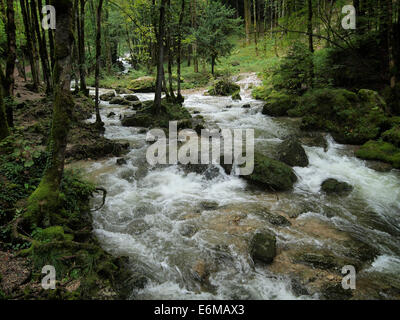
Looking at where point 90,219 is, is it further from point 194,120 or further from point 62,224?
point 194,120

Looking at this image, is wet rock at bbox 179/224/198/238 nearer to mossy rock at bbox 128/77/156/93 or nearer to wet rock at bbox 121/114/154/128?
wet rock at bbox 121/114/154/128

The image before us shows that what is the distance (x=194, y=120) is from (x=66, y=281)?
12.5 meters

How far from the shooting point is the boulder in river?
7586 mm

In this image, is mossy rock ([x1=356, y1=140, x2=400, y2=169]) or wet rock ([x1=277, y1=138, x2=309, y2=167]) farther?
wet rock ([x1=277, y1=138, x2=309, y2=167])

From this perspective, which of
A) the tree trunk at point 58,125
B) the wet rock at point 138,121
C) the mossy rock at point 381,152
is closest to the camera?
the tree trunk at point 58,125

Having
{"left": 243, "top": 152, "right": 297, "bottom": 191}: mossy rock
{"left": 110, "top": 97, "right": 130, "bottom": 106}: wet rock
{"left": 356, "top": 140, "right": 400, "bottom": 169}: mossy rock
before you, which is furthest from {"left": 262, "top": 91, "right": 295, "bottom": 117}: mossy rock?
{"left": 110, "top": 97, "right": 130, "bottom": 106}: wet rock

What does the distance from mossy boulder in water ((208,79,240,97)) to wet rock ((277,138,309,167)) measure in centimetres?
1489

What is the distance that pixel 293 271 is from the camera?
177 inches

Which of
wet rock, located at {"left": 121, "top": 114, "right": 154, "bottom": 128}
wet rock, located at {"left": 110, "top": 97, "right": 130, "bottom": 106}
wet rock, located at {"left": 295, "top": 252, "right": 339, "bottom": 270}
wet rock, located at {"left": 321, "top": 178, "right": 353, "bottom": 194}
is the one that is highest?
wet rock, located at {"left": 110, "top": 97, "right": 130, "bottom": 106}

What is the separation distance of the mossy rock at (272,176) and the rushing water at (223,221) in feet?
0.91

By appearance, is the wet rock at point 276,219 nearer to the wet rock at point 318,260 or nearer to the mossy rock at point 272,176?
the wet rock at point 318,260

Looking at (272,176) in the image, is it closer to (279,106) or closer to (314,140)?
(314,140)

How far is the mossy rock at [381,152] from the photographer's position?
8.92 meters

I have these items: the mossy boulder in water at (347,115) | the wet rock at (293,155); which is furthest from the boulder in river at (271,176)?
the mossy boulder in water at (347,115)
